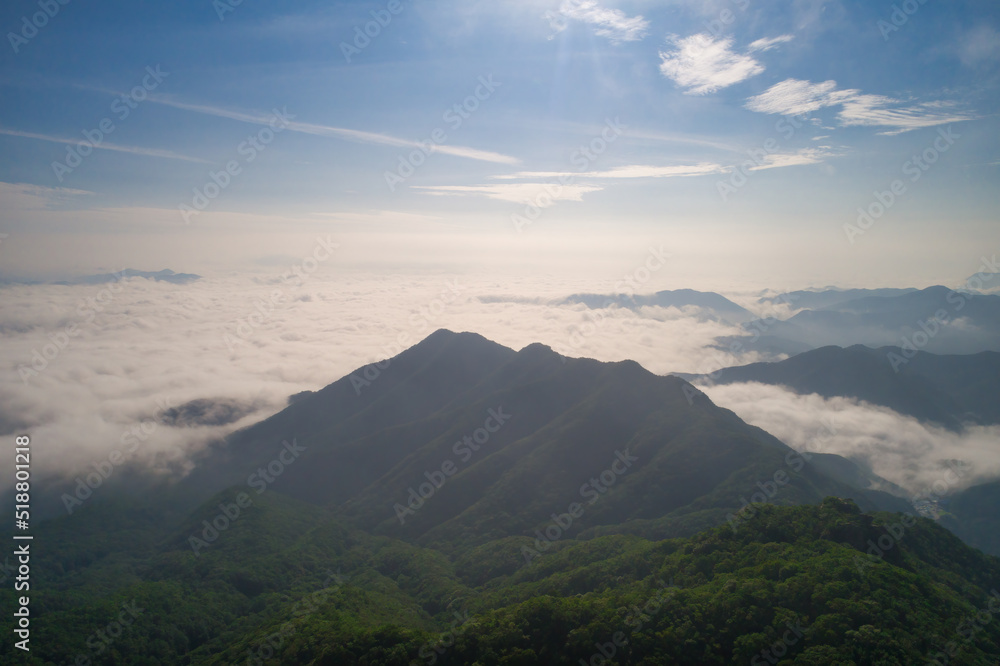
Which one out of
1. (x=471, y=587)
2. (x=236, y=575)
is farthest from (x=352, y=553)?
(x=471, y=587)

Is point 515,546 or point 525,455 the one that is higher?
point 525,455

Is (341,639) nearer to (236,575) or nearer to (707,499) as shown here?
(236,575)
